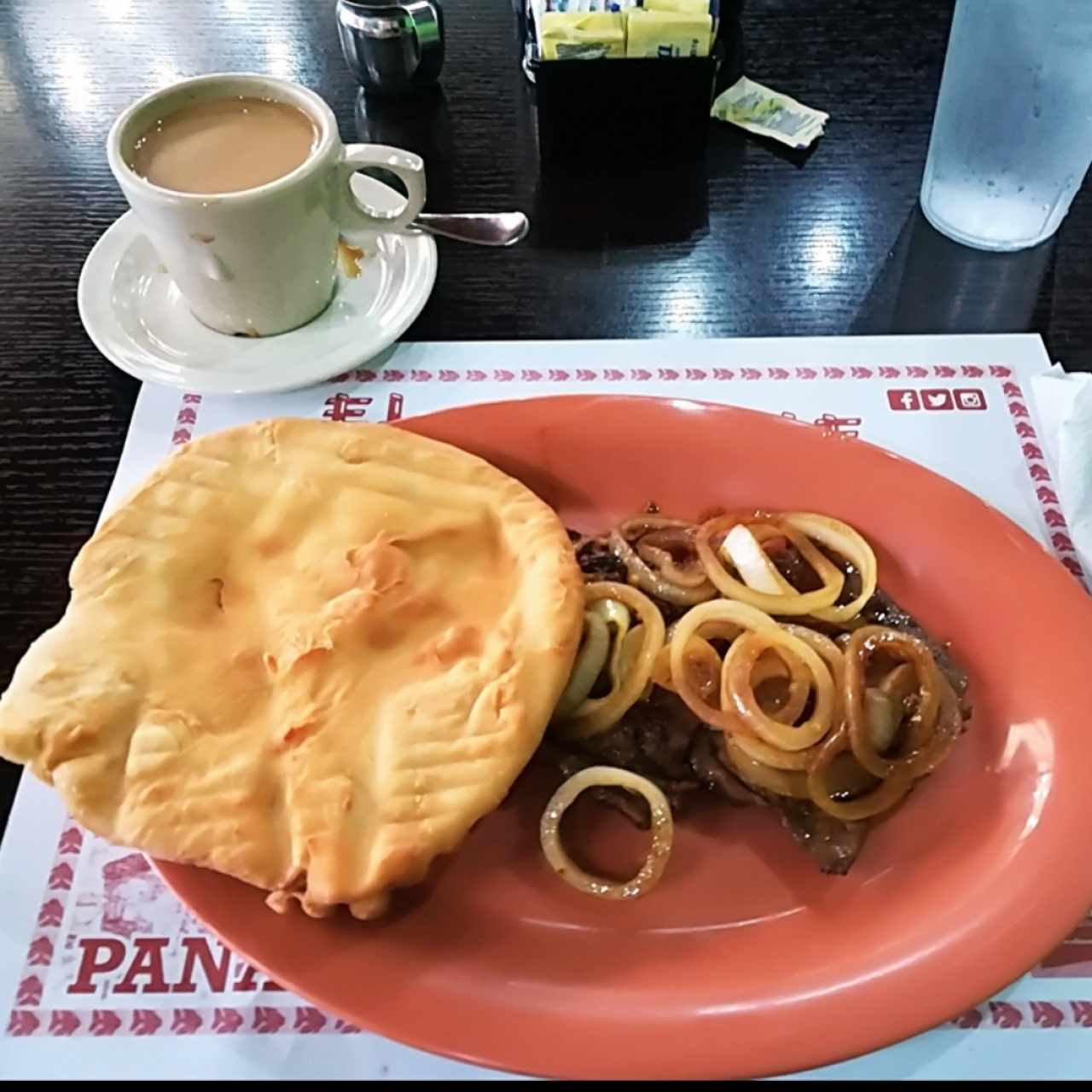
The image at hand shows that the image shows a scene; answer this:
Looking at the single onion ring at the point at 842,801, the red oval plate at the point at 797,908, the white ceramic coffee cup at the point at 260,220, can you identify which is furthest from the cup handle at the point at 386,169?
the single onion ring at the point at 842,801

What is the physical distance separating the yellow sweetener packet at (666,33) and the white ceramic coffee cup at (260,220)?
38 cm

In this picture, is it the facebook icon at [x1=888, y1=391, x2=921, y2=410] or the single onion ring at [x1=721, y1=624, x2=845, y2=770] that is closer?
the single onion ring at [x1=721, y1=624, x2=845, y2=770]

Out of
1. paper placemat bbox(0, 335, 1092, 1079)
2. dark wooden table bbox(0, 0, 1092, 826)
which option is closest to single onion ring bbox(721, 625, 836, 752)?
paper placemat bbox(0, 335, 1092, 1079)

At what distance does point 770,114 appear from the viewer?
1.82 m

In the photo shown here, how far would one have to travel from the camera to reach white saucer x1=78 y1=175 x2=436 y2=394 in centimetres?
142

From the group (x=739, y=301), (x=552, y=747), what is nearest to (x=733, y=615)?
(x=552, y=747)

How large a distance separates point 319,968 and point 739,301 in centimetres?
106

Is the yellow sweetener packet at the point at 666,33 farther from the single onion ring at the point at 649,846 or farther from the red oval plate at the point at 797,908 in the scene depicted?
the single onion ring at the point at 649,846

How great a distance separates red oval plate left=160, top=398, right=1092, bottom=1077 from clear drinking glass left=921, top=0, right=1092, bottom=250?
57 cm

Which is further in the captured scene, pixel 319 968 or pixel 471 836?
pixel 471 836

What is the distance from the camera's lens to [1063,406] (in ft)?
4.45

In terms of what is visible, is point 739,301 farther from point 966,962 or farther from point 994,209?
point 966,962

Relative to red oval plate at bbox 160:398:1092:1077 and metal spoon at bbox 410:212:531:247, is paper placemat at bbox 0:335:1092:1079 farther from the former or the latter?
metal spoon at bbox 410:212:531:247

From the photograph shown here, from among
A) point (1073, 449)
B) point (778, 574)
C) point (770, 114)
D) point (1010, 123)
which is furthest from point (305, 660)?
point (770, 114)
